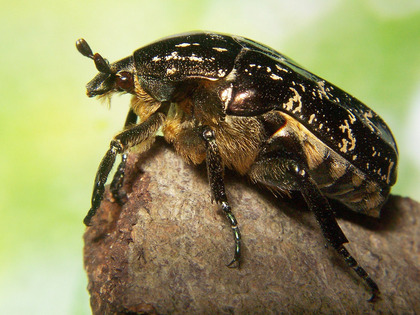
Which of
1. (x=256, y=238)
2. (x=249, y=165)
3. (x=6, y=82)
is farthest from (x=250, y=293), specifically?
(x=6, y=82)

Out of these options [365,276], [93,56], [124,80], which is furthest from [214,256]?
[93,56]

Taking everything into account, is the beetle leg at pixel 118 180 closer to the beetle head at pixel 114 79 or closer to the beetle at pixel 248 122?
the beetle at pixel 248 122

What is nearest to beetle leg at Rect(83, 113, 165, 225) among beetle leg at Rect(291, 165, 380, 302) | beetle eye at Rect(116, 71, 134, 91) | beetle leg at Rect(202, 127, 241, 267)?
beetle eye at Rect(116, 71, 134, 91)

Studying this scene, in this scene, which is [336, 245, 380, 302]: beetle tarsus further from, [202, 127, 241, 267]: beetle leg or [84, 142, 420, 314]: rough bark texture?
[202, 127, 241, 267]: beetle leg

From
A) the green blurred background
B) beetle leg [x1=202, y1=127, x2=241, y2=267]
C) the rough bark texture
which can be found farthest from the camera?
the green blurred background

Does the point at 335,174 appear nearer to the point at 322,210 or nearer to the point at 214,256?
the point at 322,210

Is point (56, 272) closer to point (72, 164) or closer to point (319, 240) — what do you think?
point (72, 164)
